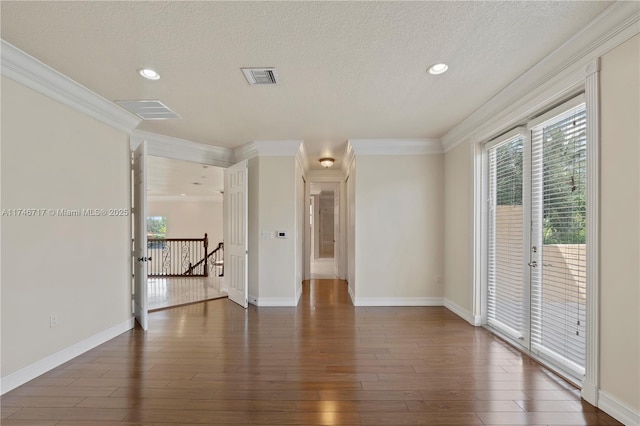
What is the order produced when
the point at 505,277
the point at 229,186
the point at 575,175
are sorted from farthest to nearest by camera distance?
the point at 229,186, the point at 505,277, the point at 575,175

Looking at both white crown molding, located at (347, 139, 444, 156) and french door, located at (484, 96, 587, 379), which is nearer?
french door, located at (484, 96, 587, 379)

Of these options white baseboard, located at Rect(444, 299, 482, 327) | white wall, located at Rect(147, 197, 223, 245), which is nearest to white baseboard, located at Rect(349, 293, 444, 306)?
white baseboard, located at Rect(444, 299, 482, 327)

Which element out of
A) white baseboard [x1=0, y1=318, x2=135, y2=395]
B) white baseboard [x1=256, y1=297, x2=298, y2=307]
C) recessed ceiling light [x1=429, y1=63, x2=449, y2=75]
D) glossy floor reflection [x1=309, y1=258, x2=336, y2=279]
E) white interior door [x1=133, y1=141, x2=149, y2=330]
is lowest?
glossy floor reflection [x1=309, y1=258, x2=336, y2=279]

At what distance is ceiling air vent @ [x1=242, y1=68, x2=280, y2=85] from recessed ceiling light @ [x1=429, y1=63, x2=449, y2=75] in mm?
1392

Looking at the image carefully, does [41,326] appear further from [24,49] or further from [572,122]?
[572,122]

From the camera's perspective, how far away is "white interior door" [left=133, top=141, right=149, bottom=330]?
3969mm

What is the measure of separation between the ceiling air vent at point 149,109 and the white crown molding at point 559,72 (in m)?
3.77

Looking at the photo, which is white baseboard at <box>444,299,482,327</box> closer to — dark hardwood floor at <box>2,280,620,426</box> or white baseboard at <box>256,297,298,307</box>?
dark hardwood floor at <box>2,280,620,426</box>

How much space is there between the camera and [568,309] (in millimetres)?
2623

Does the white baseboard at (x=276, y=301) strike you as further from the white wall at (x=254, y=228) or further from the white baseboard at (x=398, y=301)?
the white baseboard at (x=398, y=301)

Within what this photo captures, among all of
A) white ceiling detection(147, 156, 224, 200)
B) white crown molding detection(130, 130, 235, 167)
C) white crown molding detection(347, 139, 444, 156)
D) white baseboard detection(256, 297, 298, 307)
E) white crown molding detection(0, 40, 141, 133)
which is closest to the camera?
white crown molding detection(0, 40, 141, 133)

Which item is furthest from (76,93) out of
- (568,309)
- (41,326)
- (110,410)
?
(568,309)

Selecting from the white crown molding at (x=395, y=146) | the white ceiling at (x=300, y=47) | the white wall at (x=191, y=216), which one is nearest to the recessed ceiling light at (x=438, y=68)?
the white ceiling at (x=300, y=47)

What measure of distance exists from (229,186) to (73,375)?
3.50m
